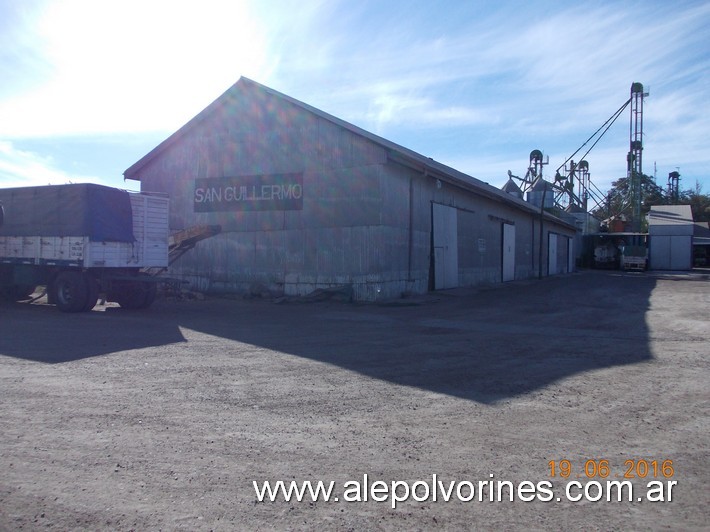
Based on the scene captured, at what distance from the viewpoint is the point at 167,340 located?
1187 cm

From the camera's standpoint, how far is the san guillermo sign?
69.5 feet

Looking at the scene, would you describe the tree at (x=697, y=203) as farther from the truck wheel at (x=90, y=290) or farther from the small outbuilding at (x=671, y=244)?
the truck wheel at (x=90, y=290)

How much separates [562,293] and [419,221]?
7.82 m

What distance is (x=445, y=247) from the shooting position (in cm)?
2472

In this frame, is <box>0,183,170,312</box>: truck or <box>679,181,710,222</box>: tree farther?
<box>679,181,710,222</box>: tree

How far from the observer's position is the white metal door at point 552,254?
4414cm

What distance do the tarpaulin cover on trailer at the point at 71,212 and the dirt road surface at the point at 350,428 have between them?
4084 mm

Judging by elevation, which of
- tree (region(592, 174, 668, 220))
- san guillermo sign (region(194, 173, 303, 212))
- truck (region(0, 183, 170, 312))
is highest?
tree (region(592, 174, 668, 220))

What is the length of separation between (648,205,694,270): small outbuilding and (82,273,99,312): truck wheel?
54899mm

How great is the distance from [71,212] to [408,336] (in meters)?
9.71

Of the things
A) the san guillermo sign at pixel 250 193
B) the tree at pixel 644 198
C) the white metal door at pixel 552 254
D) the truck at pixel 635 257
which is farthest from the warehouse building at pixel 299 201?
the tree at pixel 644 198

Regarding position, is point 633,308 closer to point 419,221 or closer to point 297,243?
point 419,221

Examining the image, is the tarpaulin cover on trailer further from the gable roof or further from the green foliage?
the green foliage

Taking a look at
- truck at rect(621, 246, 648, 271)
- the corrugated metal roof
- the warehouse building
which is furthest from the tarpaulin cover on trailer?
the corrugated metal roof
